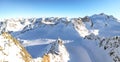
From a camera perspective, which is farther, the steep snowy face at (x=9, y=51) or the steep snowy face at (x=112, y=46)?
the steep snowy face at (x=112, y=46)

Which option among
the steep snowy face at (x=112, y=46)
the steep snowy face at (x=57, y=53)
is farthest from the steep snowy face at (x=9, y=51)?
the steep snowy face at (x=112, y=46)

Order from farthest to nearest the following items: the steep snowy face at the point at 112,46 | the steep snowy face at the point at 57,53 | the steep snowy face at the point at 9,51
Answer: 1. the steep snowy face at the point at 57,53
2. the steep snowy face at the point at 112,46
3. the steep snowy face at the point at 9,51

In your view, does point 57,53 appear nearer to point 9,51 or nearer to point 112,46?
point 112,46

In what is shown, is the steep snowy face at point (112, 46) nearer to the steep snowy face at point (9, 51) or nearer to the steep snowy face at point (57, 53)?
the steep snowy face at point (57, 53)

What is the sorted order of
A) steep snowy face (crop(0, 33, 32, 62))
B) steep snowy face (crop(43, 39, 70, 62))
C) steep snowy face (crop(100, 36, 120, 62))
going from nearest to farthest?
steep snowy face (crop(0, 33, 32, 62)) < steep snowy face (crop(100, 36, 120, 62)) < steep snowy face (crop(43, 39, 70, 62))

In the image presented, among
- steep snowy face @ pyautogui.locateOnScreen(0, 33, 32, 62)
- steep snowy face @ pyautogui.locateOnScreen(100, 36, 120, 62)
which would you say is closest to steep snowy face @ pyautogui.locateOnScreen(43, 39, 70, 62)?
steep snowy face @ pyautogui.locateOnScreen(100, 36, 120, 62)

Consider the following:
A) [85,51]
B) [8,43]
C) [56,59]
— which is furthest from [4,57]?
[85,51]

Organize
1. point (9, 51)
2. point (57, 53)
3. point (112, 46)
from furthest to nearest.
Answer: point (57, 53)
point (112, 46)
point (9, 51)

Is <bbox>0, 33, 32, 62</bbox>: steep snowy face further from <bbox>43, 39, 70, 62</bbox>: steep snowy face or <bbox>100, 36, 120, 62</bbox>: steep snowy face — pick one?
<bbox>100, 36, 120, 62</bbox>: steep snowy face

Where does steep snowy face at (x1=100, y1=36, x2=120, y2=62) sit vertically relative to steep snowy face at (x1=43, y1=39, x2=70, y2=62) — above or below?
above

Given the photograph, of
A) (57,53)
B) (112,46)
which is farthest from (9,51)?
(112,46)

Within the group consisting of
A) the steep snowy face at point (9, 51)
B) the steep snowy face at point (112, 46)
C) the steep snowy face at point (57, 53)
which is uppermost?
the steep snowy face at point (9, 51)

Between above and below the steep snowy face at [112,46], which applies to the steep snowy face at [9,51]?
above
